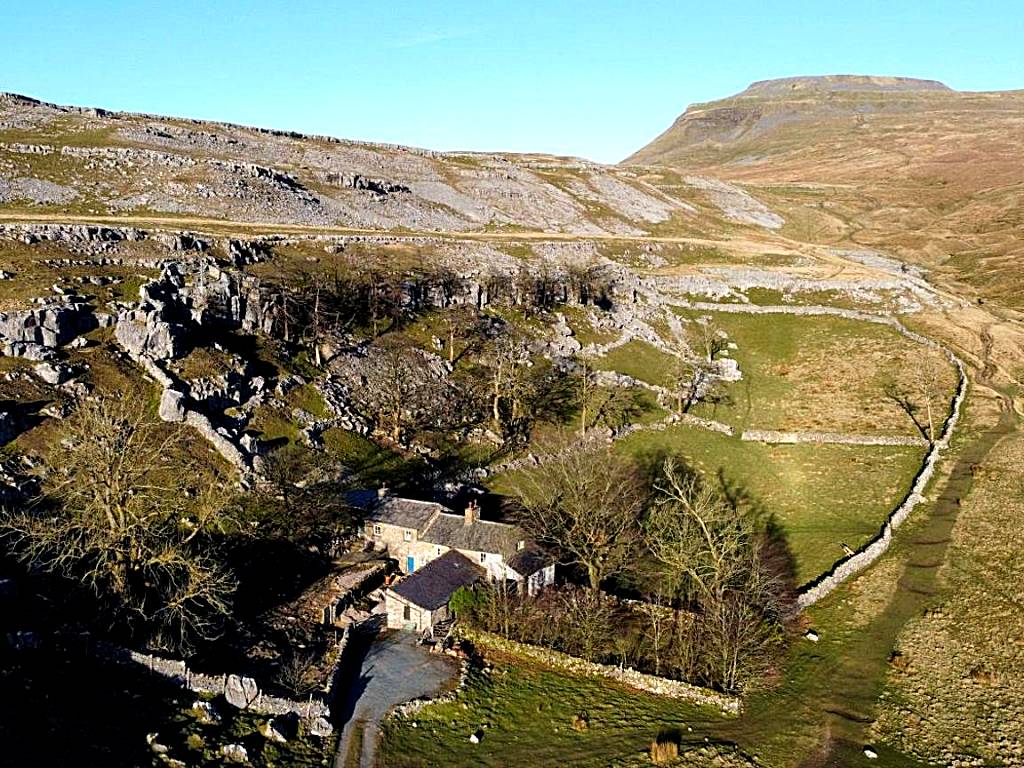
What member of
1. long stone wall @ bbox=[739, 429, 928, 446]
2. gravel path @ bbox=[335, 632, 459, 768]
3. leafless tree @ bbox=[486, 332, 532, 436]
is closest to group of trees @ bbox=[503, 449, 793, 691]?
gravel path @ bbox=[335, 632, 459, 768]

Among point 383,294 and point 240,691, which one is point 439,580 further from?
point 383,294

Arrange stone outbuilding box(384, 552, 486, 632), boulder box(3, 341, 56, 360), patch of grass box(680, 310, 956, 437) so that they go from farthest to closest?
patch of grass box(680, 310, 956, 437)
boulder box(3, 341, 56, 360)
stone outbuilding box(384, 552, 486, 632)

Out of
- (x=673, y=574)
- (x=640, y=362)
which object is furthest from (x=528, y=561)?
(x=640, y=362)

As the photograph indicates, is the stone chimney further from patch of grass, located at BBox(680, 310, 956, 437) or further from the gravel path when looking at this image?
patch of grass, located at BBox(680, 310, 956, 437)

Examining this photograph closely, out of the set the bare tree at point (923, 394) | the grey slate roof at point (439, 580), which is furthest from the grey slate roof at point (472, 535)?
the bare tree at point (923, 394)

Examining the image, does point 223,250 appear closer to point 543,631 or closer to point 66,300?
point 66,300
